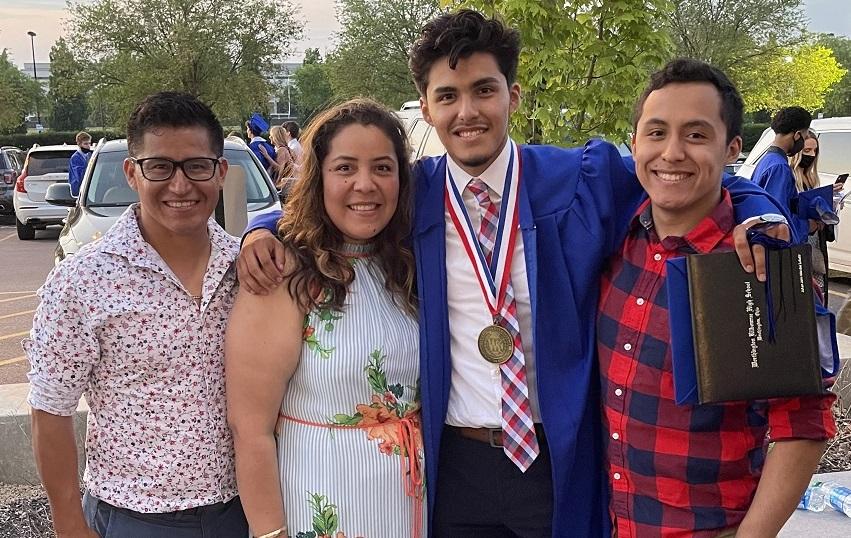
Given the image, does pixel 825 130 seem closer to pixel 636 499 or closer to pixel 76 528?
pixel 636 499

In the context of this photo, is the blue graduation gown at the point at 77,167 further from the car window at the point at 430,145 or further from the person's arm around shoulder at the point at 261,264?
the person's arm around shoulder at the point at 261,264

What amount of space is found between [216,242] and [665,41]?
314 cm

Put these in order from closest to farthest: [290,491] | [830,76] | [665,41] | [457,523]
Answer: [290,491]
[457,523]
[665,41]
[830,76]

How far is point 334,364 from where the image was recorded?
225cm

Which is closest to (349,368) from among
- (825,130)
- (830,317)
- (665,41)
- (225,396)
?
(225,396)

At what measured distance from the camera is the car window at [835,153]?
995 centimetres

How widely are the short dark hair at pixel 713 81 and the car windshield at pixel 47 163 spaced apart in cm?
1634

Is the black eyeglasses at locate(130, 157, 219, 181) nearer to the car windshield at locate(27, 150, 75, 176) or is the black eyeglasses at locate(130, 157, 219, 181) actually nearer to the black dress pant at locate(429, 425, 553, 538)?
the black dress pant at locate(429, 425, 553, 538)

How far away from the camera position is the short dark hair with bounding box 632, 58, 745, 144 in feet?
7.11

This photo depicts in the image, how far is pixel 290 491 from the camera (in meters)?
2.31

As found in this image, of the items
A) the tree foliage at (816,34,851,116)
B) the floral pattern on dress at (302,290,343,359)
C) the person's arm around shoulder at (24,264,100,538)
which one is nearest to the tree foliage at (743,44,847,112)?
the tree foliage at (816,34,851,116)

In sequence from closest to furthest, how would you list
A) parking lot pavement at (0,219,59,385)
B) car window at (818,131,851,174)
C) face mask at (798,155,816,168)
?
parking lot pavement at (0,219,59,385), face mask at (798,155,816,168), car window at (818,131,851,174)

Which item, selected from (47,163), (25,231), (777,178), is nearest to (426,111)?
(777,178)

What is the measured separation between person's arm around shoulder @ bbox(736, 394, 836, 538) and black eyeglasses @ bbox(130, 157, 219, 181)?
1.66 m
